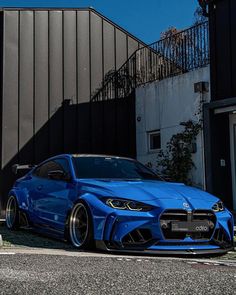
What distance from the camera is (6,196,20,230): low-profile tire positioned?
960 centimetres

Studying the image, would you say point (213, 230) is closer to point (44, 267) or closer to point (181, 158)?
point (44, 267)

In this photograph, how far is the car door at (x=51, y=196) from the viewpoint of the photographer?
7816 millimetres

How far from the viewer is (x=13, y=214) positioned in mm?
9773

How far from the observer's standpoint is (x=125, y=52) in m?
15.8

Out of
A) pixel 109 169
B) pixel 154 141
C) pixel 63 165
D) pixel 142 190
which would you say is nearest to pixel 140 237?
pixel 142 190

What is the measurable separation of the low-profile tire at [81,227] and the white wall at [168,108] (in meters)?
5.86

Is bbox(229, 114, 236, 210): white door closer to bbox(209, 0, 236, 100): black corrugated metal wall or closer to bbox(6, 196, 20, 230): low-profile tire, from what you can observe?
bbox(209, 0, 236, 100): black corrugated metal wall

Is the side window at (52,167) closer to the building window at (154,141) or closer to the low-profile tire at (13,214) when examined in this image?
the low-profile tire at (13,214)

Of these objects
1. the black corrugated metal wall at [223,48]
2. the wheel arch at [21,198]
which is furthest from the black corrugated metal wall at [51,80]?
A: the wheel arch at [21,198]

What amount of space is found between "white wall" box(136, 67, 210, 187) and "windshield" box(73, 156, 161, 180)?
424 cm

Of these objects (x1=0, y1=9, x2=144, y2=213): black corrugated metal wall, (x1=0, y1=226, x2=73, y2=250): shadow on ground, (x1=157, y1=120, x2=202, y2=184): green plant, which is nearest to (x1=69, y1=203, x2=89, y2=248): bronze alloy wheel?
(x1=0, y1=226, x2=73, y2=250): shadow on ground

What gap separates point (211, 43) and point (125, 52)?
13.0ft

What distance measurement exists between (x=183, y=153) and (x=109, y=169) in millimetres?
5047

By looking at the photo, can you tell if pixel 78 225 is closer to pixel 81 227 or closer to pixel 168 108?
pixel 81 227
